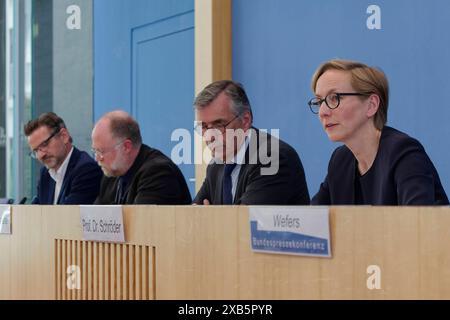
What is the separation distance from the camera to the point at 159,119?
218 inches

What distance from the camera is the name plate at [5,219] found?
2965 mm

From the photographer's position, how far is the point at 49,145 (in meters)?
4.30

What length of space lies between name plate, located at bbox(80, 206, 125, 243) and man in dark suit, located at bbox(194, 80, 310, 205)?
51 cm

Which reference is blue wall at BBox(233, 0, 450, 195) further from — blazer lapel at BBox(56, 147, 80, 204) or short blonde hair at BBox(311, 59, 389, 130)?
short blonde hair at BBox(311, 59, 389, 130)

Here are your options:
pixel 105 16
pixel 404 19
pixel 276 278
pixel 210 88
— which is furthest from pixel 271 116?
pixel 276 278

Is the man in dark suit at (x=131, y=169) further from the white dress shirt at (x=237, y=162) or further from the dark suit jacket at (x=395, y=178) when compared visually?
the dark suit jacket at (x=395, y=178)

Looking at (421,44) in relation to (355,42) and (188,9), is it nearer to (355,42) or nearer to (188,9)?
(355,42)

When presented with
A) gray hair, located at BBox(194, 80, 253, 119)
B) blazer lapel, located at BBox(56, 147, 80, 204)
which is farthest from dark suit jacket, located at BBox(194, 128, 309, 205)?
blazer lapel, located at BBox(56, 147, 80, 204)

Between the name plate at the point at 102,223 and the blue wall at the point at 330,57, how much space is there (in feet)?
5.45

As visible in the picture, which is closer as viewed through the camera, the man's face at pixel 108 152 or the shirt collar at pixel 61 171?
the man's face at pixel 108 152

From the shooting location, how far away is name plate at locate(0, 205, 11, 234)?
2965 millimetres

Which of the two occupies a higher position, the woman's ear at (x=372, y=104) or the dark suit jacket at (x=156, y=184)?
the woman's ear at (x=372, y=104)

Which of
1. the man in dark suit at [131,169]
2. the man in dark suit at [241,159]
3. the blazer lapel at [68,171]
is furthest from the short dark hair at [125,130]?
the blazer lapel at [68,171]
